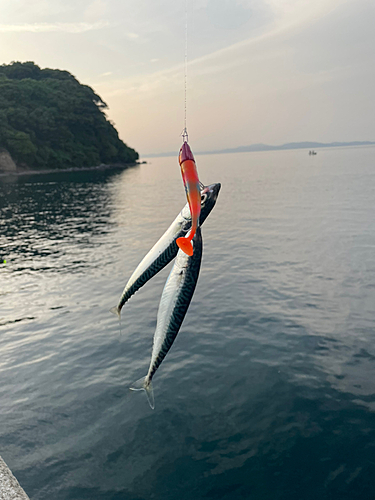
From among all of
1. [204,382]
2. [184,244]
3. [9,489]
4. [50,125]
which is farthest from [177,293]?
[50,125]

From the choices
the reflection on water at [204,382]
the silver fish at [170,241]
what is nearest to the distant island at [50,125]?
the reflection on water at [204,382]

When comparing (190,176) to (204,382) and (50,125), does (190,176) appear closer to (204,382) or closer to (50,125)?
(204,382)

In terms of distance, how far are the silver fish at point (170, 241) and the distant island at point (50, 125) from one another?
137m

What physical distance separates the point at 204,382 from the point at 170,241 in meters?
10.8

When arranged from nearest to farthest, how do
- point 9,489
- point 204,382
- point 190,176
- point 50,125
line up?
point 190,176
point 9,489
point 204,382
point 50,125

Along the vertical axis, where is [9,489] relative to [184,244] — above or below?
below

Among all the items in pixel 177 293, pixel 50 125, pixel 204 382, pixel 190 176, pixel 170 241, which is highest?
pixel 50 125

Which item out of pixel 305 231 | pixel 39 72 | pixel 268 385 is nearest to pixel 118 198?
pixel 305 231

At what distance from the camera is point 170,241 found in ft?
9.59

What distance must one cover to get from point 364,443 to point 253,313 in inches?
326

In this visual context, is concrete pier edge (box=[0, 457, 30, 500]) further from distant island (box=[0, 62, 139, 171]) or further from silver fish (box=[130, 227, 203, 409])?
distant island (box=[0, 62, 139, 171])

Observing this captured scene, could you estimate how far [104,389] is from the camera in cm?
1255

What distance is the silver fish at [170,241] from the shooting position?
266 cm

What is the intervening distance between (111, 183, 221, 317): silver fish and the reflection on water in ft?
25.6
